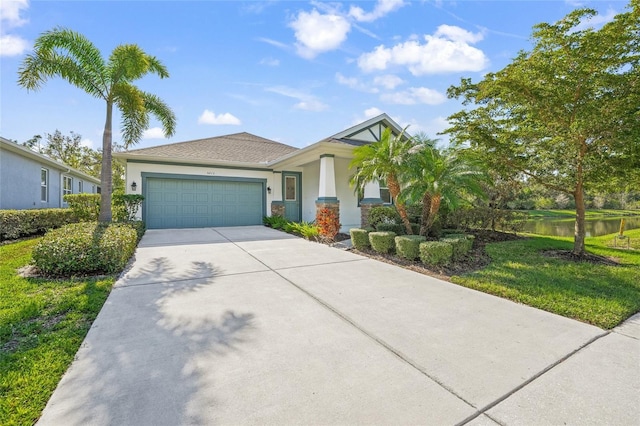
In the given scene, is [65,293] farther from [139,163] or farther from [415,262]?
[139,163]

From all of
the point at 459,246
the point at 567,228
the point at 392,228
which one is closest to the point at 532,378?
the point at 459,246

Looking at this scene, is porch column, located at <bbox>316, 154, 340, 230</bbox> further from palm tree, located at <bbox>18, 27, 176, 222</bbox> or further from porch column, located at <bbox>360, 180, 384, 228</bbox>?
palm tree, located at <bbox>18, 27, 176, 222</bbox>

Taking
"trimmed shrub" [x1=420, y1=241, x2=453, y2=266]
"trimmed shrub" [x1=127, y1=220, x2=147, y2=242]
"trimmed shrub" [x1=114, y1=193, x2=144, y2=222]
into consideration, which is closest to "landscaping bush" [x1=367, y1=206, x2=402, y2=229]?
"trimmed shrub" [x1=420, y1=241, x2=453, y2=266]

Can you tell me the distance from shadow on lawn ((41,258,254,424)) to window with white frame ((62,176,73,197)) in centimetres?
1700

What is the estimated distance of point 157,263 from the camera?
6.32m

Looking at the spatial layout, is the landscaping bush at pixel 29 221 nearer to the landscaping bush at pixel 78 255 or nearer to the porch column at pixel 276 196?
the landscaping bush at pixel 78 255

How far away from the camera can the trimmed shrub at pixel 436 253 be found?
5.89 m

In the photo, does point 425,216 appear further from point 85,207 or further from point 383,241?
point 85,207

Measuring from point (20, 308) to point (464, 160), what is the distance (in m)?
8.35

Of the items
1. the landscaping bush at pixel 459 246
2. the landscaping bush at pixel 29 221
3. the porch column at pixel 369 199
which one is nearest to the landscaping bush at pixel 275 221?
the porch column at pixel 369 199

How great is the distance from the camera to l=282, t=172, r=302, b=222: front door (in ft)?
48.6

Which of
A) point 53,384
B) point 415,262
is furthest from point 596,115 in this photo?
point 53,384

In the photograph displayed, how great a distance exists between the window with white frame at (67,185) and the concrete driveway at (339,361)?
16.8 meters

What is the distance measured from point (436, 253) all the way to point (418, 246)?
0.57m
